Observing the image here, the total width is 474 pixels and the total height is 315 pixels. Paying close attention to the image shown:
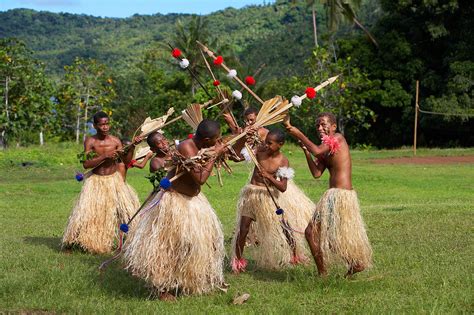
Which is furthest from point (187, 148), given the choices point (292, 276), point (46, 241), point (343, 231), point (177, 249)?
point (46, 241)

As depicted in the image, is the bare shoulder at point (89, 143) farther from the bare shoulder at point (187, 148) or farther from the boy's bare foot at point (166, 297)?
the boy's bare foot at point (166, 297)

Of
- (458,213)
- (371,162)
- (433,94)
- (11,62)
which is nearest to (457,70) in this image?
(433,94)

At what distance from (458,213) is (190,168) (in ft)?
20.3

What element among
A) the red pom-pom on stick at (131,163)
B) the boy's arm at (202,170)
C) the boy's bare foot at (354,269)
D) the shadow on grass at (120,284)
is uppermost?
the boy's arm at (202,170)

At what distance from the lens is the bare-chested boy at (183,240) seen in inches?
234

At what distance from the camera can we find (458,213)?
11023 millimetres

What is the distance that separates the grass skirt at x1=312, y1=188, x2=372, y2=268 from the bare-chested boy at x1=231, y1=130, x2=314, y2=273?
0.86 metres

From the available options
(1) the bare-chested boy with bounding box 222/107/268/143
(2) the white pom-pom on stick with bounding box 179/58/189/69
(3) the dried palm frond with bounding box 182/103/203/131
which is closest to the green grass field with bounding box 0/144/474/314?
(1) the bare-chested boy with bounding box 222/107/268/143

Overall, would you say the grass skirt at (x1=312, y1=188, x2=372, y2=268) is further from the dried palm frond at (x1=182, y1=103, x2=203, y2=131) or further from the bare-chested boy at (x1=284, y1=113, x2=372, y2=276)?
the dried palm frond at (x1=182, y1=103, x2=203, y2=131)

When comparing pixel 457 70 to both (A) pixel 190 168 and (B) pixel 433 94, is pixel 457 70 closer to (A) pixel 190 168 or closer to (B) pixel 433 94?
(B) pixel 433 94

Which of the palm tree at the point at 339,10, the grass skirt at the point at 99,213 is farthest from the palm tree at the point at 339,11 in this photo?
the grass skirt at the point at 99,213

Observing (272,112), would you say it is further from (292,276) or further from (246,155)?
(292,276)

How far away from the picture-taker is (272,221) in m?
7.49

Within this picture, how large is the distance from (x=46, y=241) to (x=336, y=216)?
4289 millimetres
